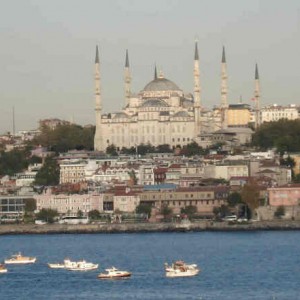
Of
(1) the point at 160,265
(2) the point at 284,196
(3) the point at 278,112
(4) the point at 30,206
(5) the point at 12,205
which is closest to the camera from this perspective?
(1) the point at 160,265

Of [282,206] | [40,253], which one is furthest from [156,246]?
[282,206]

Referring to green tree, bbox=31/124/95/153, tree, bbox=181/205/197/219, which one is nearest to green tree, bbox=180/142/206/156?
green tree, bbox=31/124/95/153

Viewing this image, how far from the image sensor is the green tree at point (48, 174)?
188ft

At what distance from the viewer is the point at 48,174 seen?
58.3 meters

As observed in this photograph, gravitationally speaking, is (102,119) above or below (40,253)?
above

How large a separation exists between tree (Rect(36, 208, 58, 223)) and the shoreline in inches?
50.1

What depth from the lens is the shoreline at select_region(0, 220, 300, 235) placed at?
152 feet

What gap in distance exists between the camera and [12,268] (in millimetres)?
33750

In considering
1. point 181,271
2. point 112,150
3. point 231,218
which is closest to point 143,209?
point 231,218

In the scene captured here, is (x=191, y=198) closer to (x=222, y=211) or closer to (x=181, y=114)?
(x=222, y=211)

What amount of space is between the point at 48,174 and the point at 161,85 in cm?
1088

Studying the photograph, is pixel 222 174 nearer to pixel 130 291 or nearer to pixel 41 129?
pixel 41 129

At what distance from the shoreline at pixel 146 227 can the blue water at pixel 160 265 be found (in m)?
0.96

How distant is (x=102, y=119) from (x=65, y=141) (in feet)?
9.75
